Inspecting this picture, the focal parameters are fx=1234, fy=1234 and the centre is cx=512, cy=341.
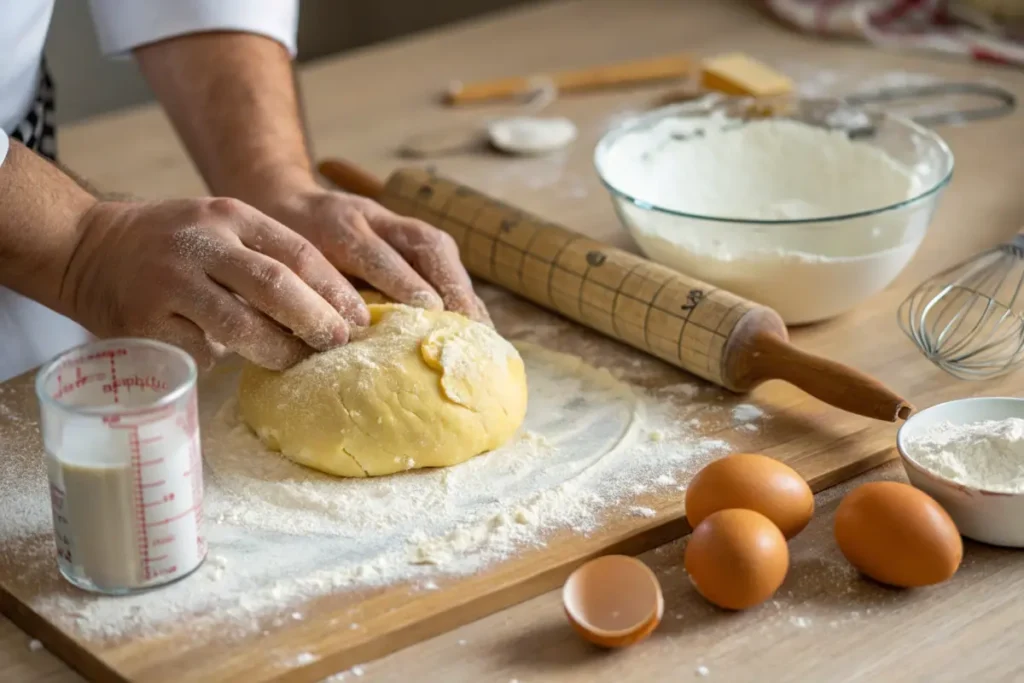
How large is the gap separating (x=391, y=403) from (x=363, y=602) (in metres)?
0.25

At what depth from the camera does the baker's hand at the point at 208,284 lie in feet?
4.19

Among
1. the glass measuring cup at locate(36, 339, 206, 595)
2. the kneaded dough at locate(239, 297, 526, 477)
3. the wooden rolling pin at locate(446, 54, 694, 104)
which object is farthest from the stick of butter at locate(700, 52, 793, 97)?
the glass measuring cup at locate(36, 339, 206, 595)

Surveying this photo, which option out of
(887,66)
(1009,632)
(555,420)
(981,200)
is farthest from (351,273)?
(887,66)

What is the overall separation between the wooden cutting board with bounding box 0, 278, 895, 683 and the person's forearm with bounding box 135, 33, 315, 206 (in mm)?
479

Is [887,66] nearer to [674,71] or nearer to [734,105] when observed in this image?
[674,71]

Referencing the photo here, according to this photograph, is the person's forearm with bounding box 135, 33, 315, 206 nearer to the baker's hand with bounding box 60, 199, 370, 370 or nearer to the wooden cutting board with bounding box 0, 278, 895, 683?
the baker's hand with bounding box 60, 199, 370, 370

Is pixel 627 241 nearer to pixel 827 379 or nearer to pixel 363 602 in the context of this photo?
pixel 827 379

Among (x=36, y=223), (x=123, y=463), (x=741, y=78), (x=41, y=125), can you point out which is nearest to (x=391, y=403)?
(x=123, y=463)

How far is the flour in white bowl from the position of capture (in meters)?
1.52

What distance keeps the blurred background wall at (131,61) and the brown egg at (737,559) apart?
248 cm

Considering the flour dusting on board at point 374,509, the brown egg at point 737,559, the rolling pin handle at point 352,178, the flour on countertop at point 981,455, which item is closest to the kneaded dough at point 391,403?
the flour dusting on board at point 374,509

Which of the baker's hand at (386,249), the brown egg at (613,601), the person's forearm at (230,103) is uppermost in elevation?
the person's forearm at (230,103)

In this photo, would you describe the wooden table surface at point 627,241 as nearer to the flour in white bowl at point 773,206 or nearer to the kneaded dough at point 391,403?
the flour in white bowl at point 773,206

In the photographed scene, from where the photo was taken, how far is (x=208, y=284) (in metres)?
1.28
